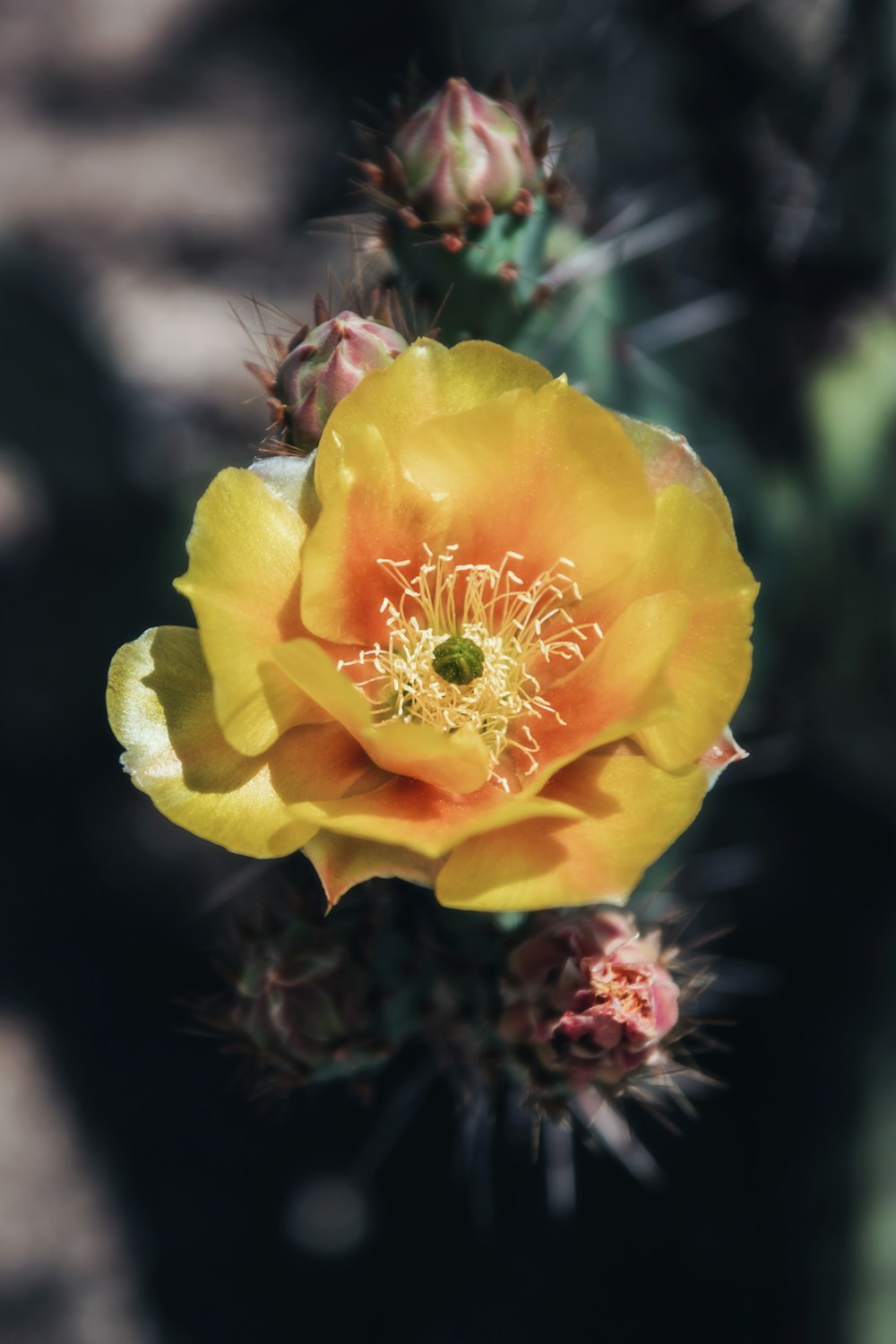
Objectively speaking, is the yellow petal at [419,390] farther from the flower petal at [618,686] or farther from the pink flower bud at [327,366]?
the flower petal at [618,686]

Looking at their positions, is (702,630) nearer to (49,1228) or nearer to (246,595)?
(246,595)

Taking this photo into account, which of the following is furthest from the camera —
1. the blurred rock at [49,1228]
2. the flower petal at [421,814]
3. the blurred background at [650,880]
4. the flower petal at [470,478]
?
the blurred rock at [49,1228]

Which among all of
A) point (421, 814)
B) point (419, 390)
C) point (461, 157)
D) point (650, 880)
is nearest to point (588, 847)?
point (421, 814)

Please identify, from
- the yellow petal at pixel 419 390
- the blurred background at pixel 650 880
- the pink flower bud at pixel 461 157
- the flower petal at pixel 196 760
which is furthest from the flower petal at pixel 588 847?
the blurred background at pixel 650 880

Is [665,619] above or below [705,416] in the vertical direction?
above

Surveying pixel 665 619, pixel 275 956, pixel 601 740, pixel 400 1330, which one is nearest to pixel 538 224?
pixel 665 619

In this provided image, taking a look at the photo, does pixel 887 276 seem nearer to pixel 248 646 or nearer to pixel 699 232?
pixel 699 232
